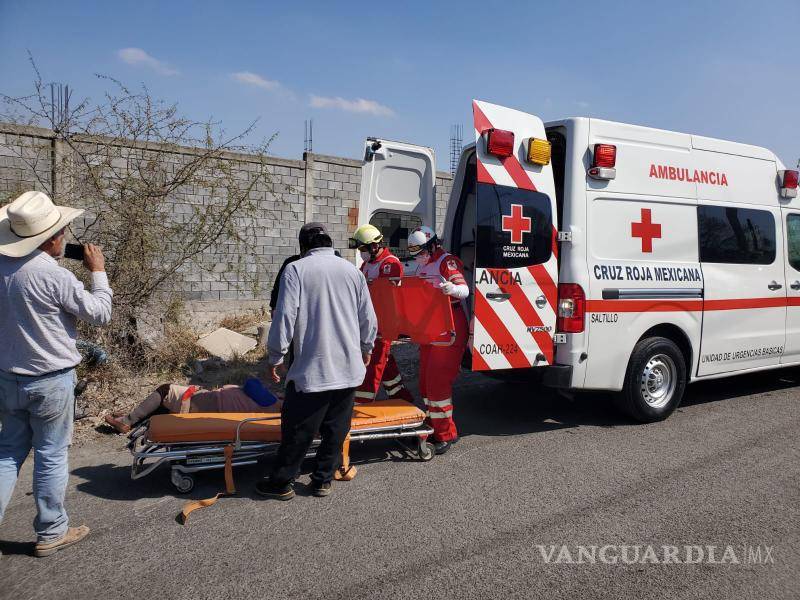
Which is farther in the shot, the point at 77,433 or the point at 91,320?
the point at 77,433

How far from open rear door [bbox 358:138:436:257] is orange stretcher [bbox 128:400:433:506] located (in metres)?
2.28

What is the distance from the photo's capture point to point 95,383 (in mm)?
6023

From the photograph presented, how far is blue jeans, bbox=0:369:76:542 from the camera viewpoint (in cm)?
312

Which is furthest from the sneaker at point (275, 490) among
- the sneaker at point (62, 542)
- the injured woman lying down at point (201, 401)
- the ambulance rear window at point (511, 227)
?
the ambulance rear window at point (511, 227)

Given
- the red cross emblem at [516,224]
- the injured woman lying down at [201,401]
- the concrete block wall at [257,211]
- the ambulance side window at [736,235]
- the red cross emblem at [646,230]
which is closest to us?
the injured woman lying down at [201,401]

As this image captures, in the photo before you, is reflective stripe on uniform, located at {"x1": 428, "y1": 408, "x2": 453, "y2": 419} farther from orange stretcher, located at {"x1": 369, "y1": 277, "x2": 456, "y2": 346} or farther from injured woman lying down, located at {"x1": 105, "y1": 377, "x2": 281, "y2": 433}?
injured woman lying down, located at {"x1": 105, "y1": 377, "x2": 281, "y2": 433}

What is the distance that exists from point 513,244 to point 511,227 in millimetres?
136

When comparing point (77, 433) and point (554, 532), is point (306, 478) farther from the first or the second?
point (77, 433)

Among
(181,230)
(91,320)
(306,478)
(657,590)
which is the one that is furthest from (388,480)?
(181,230)

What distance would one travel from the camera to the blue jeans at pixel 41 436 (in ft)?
10.3

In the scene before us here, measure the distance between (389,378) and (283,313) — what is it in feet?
6.65

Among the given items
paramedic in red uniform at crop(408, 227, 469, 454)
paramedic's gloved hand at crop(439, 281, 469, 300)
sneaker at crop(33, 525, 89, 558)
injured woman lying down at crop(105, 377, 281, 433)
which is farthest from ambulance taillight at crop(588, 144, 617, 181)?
sneaker at crop(33, 525, 89, 558)

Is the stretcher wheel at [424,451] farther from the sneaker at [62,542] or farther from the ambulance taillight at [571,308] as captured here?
the sneaker at [62,542]

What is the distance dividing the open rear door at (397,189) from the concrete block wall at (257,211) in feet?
5.99
